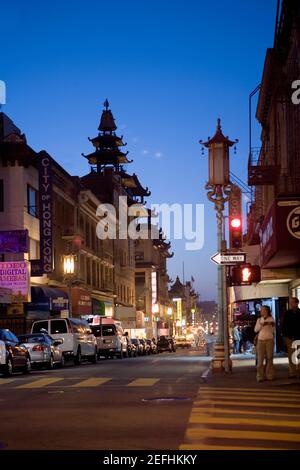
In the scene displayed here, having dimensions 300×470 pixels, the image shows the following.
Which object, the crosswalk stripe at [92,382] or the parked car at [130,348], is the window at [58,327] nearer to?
the crosswalk stripe at [92,382]

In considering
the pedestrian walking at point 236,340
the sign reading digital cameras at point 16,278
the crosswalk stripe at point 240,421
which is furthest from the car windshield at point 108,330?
the crosswalk stripe at point 240,421

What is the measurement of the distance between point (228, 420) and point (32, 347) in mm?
19161

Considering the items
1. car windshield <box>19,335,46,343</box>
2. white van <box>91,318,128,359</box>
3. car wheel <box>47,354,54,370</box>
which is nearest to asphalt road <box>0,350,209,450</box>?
car windshield <box>19,335,46,343</box>

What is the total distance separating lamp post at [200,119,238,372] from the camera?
75.4 ft

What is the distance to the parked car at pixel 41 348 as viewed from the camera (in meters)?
30.0

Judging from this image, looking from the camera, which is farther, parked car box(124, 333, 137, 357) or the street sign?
parked car box(124, 333, 137, 357)

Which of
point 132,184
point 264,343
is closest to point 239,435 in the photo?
point 264,343

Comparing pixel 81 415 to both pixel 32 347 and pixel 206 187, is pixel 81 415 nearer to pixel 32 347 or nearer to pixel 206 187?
pixel 206 187

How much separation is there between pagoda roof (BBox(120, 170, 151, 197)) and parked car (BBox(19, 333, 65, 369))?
67.7 metres

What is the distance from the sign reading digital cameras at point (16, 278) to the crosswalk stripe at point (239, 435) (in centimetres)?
3377

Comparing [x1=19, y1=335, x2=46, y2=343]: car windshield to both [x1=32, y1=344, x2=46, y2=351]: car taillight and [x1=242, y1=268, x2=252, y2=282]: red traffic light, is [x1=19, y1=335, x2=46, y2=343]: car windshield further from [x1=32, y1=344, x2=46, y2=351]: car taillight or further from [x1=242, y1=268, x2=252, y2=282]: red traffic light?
[x1=242, y1=268, x2=252, y2=282]: red traffic light

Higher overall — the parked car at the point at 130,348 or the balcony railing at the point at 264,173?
the balcony railing at the point at 264,173
